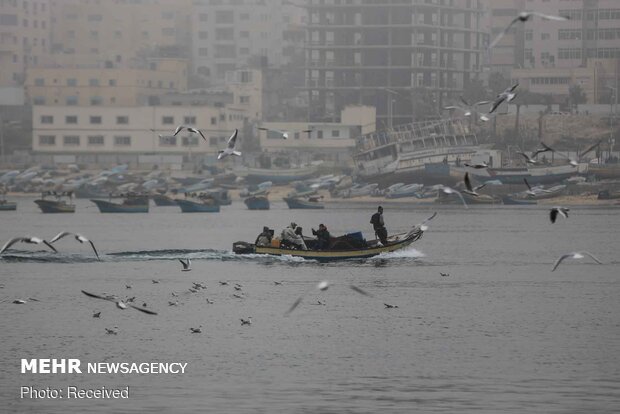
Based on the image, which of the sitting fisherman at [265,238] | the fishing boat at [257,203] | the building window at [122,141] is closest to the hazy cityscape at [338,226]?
the sitting fisherman at [265,238]

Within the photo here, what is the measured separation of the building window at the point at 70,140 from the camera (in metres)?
173

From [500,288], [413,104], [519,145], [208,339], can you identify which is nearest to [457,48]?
[413,104]

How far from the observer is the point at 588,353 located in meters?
46.5

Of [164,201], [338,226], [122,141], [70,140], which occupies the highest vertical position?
[70,140]

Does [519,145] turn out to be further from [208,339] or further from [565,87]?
[208,339]

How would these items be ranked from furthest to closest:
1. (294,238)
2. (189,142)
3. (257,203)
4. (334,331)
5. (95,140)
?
(189,142) → (95,140) → (257,203) → (294,238) → (334,331)

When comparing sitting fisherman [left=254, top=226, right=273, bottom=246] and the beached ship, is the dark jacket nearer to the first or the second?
sitting fisherman [left=254, top=226, right=273, bottom=246]

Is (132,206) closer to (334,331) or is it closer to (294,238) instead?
(294,238)

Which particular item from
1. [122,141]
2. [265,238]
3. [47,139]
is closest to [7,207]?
[47,139]

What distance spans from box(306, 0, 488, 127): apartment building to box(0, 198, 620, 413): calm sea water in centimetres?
9226

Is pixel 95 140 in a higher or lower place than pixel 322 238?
higher

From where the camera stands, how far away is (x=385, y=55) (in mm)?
184375

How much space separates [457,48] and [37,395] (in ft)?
504

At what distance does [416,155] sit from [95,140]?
137ft
